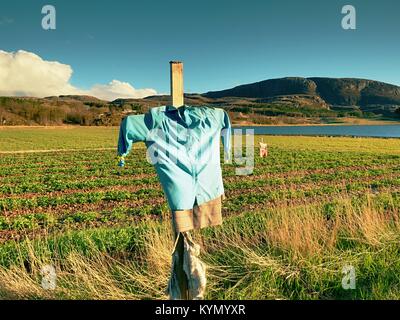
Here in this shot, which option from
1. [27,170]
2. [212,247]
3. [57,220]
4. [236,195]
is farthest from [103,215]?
[27,170]

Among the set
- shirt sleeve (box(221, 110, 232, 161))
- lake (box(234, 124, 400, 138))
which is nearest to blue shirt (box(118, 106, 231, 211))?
shirt sleeve (box(221, 110, 232, 161))

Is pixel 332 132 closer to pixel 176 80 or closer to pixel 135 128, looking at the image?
pixel 176 80

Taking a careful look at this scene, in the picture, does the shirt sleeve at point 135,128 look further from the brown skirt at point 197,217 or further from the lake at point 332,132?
the lake at point 332,132

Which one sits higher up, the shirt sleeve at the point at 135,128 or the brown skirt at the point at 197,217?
the shirt sleeve at the point at 135,128

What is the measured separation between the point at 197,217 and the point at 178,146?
588 millimetres

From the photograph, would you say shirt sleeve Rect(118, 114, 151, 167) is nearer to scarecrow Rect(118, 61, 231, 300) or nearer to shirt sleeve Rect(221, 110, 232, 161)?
scarecrow Rect(118, 61, 231, 300)

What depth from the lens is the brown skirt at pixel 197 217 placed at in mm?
2367

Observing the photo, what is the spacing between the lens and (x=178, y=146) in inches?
92.4

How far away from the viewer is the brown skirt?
2.37 m

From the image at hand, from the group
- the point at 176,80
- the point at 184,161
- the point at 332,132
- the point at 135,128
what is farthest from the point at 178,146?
the point at 332,132

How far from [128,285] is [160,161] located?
6.40 ft

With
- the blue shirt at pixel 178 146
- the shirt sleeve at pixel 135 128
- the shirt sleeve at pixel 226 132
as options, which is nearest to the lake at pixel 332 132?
the shirt sleeve at pixel 226 132
